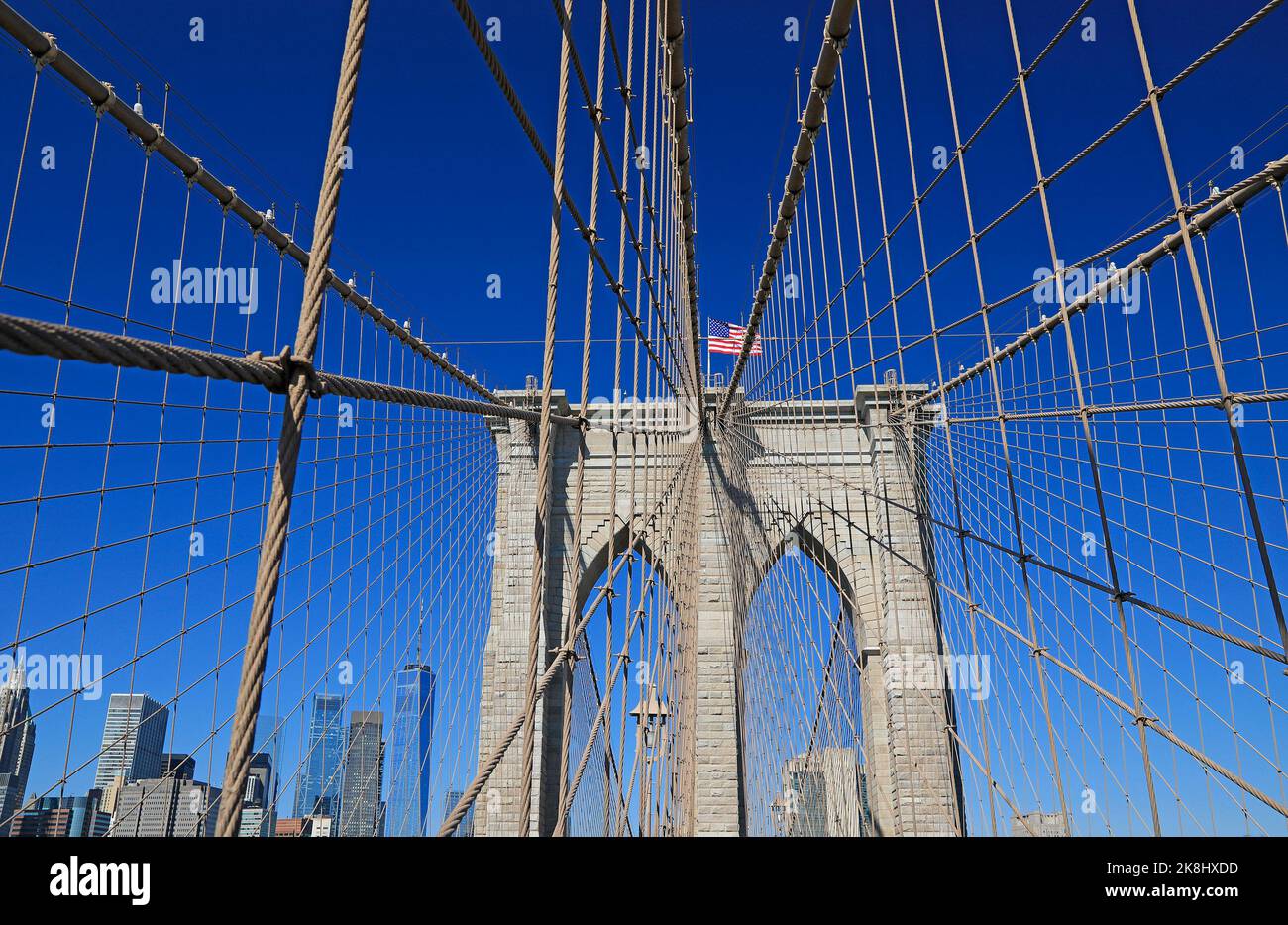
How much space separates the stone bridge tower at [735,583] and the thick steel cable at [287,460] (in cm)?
872

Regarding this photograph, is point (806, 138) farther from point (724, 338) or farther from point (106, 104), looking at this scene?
point (724, 338)

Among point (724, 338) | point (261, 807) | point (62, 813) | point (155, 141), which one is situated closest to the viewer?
point (155, 141)

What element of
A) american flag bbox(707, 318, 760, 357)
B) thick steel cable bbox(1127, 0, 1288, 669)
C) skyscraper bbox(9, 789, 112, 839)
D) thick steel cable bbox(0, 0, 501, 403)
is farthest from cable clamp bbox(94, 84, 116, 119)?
american flag bbox(707, 318, 760, 357)

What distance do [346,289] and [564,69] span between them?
11.6ft

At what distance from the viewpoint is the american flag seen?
11.9 meters

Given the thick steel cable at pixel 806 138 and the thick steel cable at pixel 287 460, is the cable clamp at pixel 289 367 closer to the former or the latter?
the thick steel cable at pixel 287 460

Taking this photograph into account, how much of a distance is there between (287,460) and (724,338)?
1126 cm

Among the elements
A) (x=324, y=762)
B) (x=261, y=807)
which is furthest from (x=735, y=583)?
(x=261, y=807)

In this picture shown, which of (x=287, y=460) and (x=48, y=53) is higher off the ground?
(x=48, y=53)

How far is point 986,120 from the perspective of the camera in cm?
345

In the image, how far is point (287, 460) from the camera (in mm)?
1300
